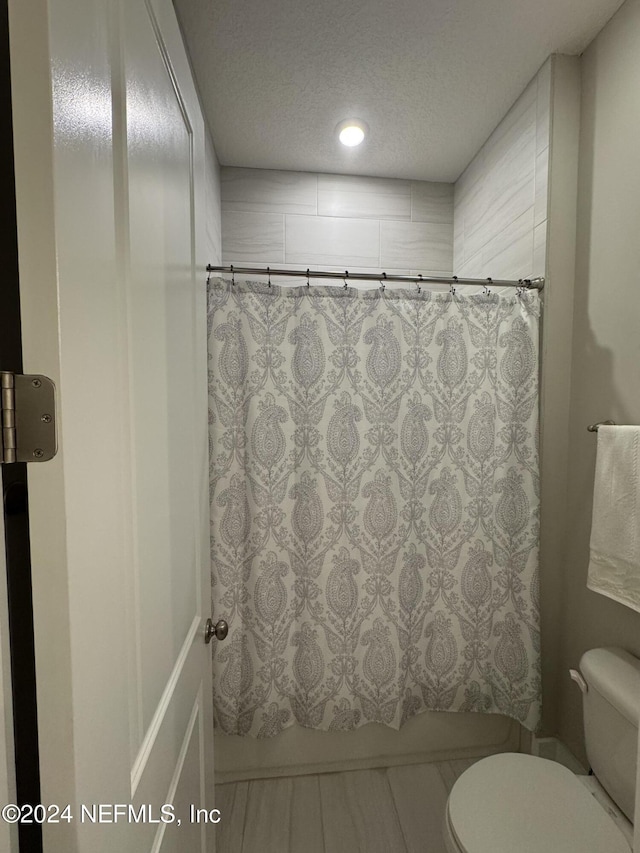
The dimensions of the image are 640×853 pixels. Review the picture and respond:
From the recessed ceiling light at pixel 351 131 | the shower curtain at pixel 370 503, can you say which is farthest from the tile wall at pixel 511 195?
the recessed ceiling light at pixel 351 131

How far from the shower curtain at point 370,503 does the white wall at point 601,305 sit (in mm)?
130

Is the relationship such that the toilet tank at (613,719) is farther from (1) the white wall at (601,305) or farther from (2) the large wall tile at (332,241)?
(2) the large wall tile at (332,241)

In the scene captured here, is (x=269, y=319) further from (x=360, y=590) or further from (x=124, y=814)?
(x=124, y=814)

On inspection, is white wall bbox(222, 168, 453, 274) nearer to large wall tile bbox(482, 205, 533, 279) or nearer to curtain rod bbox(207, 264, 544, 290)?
large wall tile bbox(482, 205, 533, 279)

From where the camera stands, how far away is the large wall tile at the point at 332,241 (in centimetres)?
213

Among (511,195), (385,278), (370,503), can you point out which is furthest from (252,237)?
(370,503)

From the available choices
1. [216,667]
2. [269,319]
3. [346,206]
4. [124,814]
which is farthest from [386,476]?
[346,206]

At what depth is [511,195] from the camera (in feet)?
5.55

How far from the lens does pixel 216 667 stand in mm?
1510

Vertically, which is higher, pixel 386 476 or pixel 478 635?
pixel 386 476

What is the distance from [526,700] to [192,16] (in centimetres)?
251

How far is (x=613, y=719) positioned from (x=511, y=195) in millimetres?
1746

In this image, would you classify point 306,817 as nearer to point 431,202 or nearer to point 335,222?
point 335,222

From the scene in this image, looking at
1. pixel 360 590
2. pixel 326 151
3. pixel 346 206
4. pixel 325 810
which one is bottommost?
pixel 325 810
